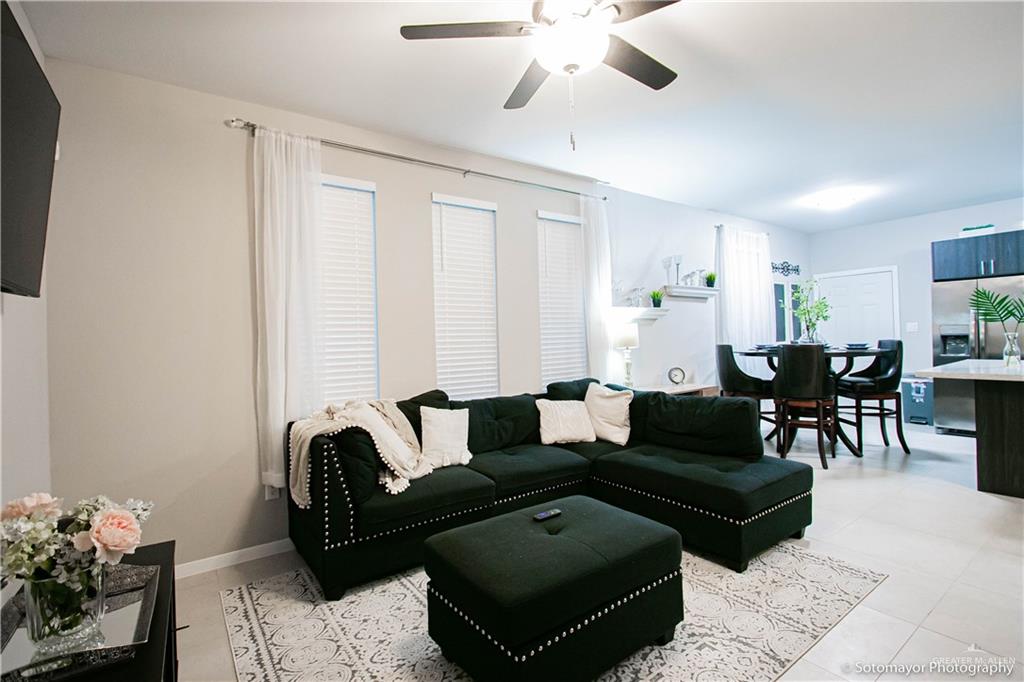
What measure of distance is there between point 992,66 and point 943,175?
2575 millimetres

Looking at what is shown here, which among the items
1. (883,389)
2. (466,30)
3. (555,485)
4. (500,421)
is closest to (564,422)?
(500,421)

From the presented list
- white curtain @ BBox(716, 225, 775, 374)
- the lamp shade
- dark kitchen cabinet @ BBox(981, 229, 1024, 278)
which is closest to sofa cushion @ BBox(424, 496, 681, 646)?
the lamp shade

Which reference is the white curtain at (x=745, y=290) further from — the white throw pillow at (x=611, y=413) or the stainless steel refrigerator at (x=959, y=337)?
the white throw pillow at (x=611, y=413)

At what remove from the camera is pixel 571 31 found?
185 cm

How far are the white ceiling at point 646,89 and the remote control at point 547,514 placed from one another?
2290 millimetres

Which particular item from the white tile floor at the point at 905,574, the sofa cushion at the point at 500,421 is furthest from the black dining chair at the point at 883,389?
the sofa cushion at the point at 500,421

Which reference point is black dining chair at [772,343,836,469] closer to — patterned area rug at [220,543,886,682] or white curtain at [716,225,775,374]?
white curtain at [716,225,775,374]

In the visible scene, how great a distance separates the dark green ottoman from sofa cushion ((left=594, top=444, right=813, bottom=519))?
73 centimetres

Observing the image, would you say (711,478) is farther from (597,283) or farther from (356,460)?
(597,283)

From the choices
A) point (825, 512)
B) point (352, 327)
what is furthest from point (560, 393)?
point (825, 512)

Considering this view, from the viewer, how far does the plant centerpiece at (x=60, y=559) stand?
3.40 feet

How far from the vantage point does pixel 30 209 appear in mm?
1469

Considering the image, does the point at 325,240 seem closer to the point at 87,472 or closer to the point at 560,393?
the point at 87,472

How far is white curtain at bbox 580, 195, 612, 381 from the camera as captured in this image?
180 inches
